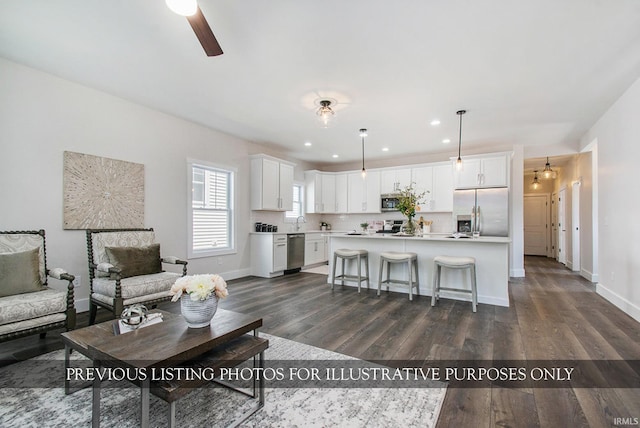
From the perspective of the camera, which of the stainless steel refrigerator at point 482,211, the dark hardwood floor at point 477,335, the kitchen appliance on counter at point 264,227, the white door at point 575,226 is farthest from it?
the white door at point 575,226

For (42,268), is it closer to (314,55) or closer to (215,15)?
(215,15)

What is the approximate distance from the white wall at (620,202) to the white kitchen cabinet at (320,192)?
539 cm

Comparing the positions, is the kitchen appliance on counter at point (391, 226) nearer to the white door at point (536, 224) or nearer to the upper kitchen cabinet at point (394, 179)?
the upper kitchen cabinet at point (394, 179)

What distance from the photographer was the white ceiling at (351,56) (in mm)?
2326

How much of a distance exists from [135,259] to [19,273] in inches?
38.3

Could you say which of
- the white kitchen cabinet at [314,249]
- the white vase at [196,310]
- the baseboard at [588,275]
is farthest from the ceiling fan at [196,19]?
the baseboard at [588,275]

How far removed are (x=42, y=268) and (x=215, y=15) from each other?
299 cm

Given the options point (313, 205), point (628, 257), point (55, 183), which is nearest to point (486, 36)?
point (628, 257)

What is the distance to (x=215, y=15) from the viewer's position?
2.36 metres

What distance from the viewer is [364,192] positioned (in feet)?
25.6

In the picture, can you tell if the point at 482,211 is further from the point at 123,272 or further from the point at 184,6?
the point at 123,272

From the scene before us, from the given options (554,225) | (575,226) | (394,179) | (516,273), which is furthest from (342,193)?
(554,225)

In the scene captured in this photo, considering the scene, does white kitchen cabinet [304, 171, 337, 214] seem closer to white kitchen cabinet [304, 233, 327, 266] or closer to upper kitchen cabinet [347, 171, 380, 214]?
upper kitchen cabinet [347, 171, 380, 214]

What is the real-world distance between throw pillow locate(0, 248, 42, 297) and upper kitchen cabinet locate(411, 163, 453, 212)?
21.1ft
